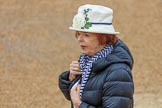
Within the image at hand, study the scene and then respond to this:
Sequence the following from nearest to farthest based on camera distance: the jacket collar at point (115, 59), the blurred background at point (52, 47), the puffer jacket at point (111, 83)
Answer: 1. the puffer jacket at point (111, 83)
2. the jacket collar at point (115, 59)
3. the blurred background at point (52, 47)

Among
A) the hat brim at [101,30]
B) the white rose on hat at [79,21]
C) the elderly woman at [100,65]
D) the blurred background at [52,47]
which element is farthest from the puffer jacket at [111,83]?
the blurred background at [52,47]

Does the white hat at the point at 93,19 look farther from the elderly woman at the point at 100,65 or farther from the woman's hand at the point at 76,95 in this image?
the woman's hand at the point at 76,95

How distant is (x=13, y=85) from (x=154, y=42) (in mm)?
3200

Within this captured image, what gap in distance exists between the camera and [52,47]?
959 cm

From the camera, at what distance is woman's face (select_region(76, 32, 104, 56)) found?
309 centimetres

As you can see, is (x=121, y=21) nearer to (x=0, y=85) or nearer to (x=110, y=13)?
(x=0, y=85)

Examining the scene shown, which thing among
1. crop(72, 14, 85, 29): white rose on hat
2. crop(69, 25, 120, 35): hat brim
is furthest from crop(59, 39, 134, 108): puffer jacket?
crop(72, 14, 85, 29): white rose on hat

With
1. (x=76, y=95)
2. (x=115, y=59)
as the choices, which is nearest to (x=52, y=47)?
(x=76, y=95)

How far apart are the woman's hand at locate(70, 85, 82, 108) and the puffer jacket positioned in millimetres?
56

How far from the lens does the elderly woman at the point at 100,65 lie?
2938 millimetres

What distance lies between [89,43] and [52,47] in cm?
654

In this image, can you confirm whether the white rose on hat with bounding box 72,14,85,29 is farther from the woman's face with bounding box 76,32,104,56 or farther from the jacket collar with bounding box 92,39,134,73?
the jacket collar with bounding box 92,39,134,73

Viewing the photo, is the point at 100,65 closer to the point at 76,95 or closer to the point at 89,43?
the point at 89,43

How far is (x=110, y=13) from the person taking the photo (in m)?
3.10
